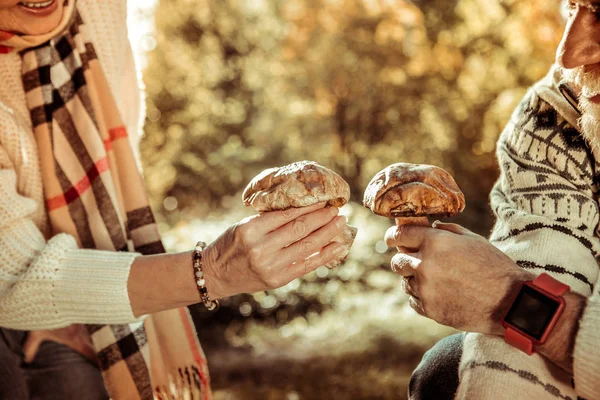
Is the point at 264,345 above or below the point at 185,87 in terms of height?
below

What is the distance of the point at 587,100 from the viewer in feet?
4.89

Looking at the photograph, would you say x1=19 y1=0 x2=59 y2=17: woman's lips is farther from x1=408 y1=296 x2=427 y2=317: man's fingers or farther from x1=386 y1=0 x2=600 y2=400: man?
x1=408 y1=296 x2=427 y2=317: man's fingers

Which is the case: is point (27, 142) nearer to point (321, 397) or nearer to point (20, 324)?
point (20, 324)

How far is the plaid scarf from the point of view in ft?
6.58

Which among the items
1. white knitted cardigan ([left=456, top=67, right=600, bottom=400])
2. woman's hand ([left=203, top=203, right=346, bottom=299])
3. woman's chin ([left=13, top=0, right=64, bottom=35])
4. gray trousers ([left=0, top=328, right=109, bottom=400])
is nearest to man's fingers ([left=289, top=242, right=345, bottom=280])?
woman's hand ([left=203, top=203, right=346, bottom=299])

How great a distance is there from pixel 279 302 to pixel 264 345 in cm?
47

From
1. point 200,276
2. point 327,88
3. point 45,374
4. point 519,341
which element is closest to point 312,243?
point 200,276

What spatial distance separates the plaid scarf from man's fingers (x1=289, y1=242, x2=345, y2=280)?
2.60 ft

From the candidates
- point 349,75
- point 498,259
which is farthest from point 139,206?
point 349,75

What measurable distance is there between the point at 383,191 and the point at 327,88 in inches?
213

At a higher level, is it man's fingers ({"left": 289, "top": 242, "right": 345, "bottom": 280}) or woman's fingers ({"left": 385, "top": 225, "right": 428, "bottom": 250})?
woman's fingers ({"left": 385, "top": 225, "right": 428, "bottom": 250})

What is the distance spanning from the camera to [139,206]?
216 centimetres

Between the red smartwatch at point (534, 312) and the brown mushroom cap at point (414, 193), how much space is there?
268mm

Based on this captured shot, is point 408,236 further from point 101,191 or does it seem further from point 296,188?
point 101,191
